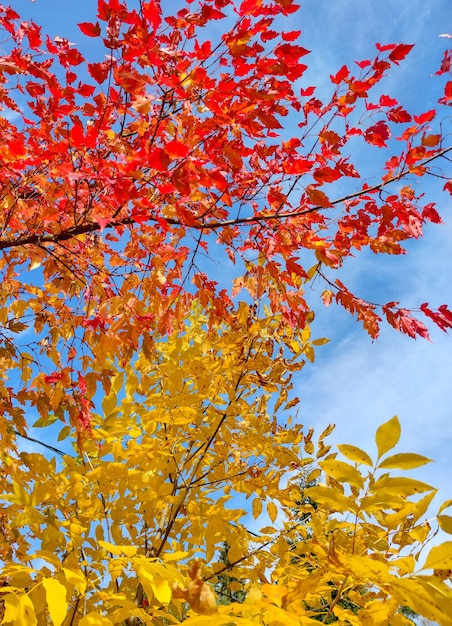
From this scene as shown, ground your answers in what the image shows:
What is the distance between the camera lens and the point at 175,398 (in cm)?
231

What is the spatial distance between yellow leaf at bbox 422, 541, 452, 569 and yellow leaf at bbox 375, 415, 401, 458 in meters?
0.16

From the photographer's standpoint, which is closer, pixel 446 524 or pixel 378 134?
pixel 446 524

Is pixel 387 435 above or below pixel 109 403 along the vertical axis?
below

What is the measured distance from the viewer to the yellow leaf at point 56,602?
0.91 m

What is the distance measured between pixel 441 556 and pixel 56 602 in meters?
0.73

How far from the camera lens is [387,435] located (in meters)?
0.82

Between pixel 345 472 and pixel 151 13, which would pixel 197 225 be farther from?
pixel 345 472

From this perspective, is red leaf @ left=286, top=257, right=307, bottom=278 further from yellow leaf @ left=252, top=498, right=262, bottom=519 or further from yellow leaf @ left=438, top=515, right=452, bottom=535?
yellow leaf @ left=438, top=515, right=452, bottom=535

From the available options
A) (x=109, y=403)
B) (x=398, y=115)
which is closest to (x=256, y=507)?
→ (x=109, y=403)

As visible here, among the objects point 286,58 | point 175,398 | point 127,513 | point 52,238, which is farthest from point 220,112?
point 127,513

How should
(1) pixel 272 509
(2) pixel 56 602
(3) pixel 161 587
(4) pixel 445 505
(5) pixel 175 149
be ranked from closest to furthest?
(4) pixel 445 505 → (2) pixel 56 602 → (3) pixel 161 587 → (5) pixel 175 149 → (1) pixel 272 509

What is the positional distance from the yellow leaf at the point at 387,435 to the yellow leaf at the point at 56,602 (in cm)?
69

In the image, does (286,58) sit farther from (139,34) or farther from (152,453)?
(152,453)

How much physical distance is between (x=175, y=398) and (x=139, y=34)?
67.7 inches
